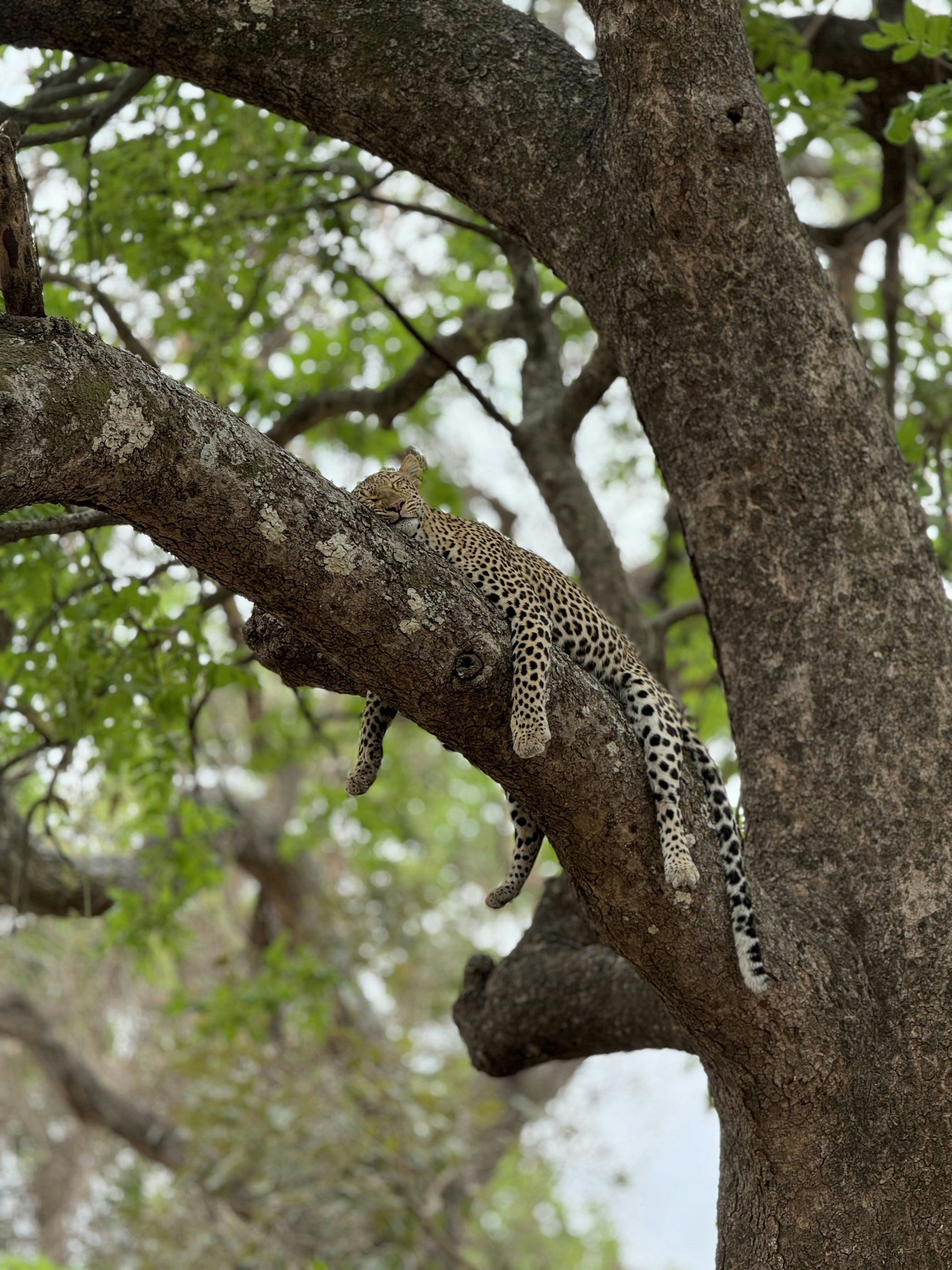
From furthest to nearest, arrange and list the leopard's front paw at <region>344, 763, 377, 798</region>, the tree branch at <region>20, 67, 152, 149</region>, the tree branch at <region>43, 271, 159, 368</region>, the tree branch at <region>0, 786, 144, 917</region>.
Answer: the tree branch at <region>0, 786, 144, 917</region> → the tree branch at <region>43, 271, 159, 368</region> → the tree branch at <region>20, 67, 152, 149</region> → the leopard's front paw at <region>344, 763, 377, 798</region>

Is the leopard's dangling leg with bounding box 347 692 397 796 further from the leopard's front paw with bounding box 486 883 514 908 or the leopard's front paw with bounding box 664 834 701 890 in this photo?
the leopard's front paw with bounding box 664 834 701 890

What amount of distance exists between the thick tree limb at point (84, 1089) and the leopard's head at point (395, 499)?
1179cm

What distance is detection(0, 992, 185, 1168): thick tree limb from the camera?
14.8 m

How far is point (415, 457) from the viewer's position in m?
5.02

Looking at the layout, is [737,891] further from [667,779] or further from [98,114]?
[98,114]

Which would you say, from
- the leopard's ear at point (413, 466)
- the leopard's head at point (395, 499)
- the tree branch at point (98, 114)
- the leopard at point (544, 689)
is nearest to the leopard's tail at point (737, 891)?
the leopard at point (544, 689)

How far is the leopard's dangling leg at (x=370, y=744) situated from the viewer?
423 cm

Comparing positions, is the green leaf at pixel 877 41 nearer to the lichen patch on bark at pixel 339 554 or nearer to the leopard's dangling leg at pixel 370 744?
the leopard's dangling leg at pixel 370 744

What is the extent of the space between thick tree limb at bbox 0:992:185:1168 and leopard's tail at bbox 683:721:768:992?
12.2m

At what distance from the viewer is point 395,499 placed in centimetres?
471

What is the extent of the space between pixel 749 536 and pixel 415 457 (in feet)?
4.17

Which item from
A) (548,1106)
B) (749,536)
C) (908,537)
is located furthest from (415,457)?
(548,1106)

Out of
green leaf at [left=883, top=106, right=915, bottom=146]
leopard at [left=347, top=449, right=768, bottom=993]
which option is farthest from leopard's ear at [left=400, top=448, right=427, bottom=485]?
green leaf at [left=883, top=106, right=915, bottom=146]

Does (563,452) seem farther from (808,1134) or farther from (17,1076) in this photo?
(17,1076)
